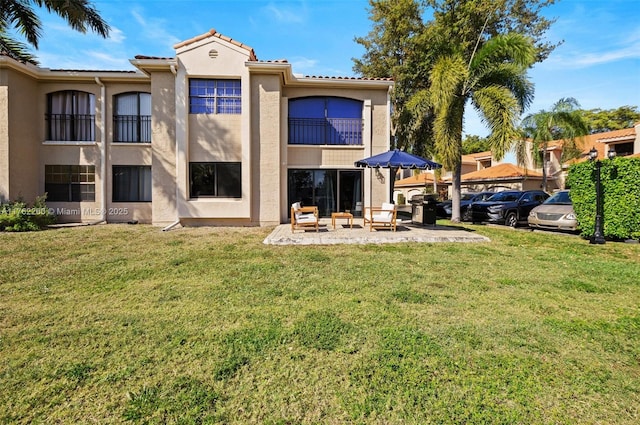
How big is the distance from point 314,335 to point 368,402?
1191 mm

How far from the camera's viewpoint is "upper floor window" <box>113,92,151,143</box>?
46.7 ft

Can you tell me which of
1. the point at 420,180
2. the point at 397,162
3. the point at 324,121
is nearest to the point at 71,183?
the point at 324,121

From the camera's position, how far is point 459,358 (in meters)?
3.23

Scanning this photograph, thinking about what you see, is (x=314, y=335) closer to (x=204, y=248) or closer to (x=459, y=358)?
(x=459, y=358)

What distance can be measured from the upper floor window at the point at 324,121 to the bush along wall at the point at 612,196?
27.9 ft

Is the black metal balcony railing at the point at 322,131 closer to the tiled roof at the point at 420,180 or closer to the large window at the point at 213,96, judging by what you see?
the large window at the point at 213,96

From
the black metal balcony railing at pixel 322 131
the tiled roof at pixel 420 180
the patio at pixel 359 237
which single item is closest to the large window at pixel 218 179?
the black metal balcony railing at pixel 322 131

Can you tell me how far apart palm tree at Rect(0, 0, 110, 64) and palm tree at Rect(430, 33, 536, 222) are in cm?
1471

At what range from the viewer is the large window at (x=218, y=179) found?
13102 millimetres

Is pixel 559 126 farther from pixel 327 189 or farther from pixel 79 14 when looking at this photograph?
pixel 79 14

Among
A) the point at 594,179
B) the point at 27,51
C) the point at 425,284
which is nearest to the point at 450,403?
the point at 425,284

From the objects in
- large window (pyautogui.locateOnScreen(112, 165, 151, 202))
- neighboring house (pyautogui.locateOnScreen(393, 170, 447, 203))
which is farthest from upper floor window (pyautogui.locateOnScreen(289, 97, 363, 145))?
neighboring house (pyautogui.locateOnScreen(393, 170, 447, 203))

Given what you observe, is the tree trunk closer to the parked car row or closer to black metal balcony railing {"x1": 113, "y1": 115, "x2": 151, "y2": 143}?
the parked car row

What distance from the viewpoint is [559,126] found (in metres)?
22.8
